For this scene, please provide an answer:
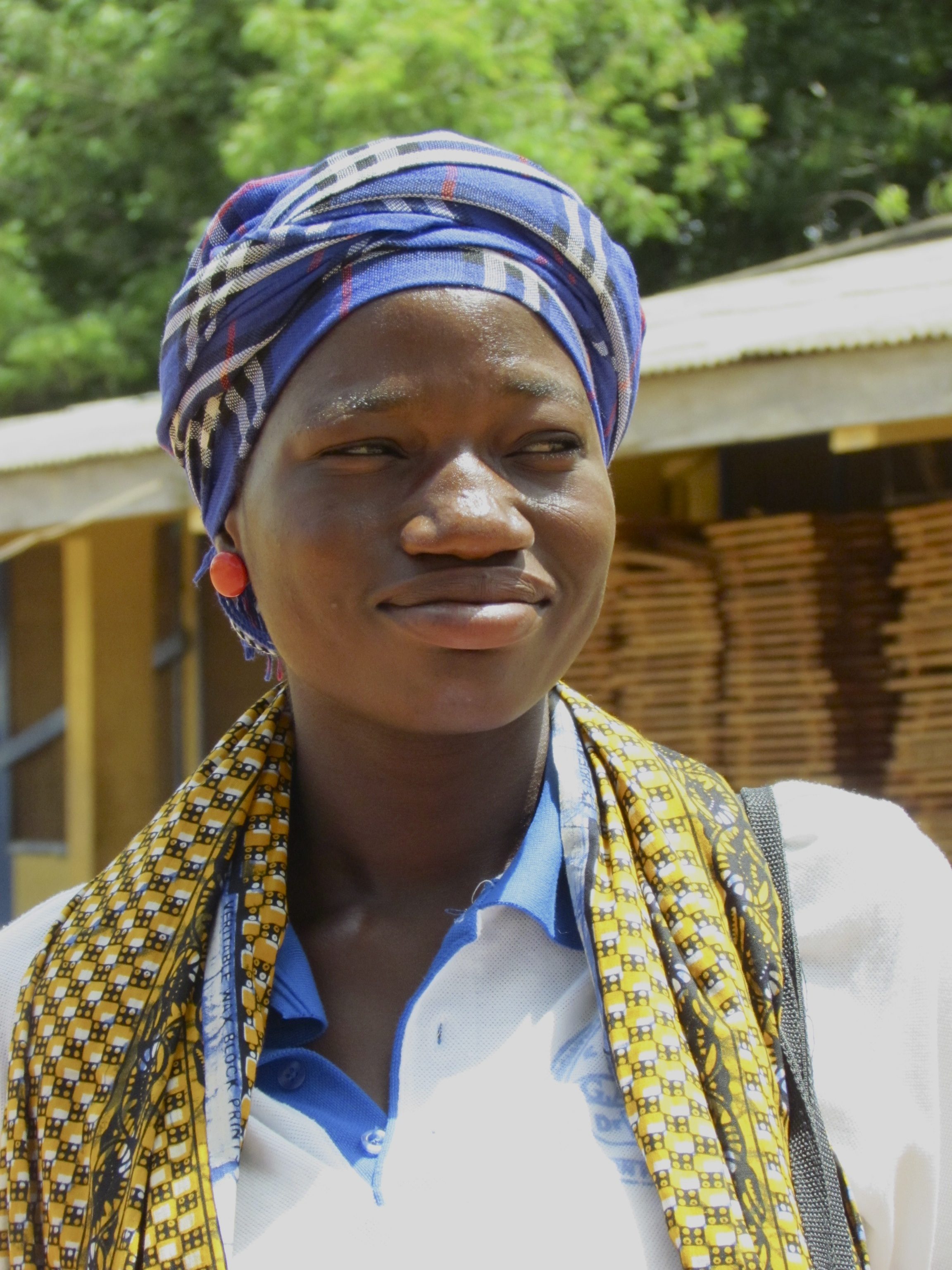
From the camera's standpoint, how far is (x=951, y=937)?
1.45m

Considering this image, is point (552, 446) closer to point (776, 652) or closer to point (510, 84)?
point (776, 652)

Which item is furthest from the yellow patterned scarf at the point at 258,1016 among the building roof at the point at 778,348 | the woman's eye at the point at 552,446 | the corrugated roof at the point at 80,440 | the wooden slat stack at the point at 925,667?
the corrugated roof at the point at 80,440

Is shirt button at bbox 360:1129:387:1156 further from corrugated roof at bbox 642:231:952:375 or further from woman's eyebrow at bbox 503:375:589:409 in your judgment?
corrugated roof at bbox 642:231:952:375

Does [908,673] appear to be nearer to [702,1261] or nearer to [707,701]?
[707,701]

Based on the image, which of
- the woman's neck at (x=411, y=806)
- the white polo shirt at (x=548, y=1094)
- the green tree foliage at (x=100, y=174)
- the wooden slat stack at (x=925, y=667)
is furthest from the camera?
the green tree foliage at (x=100, y=174)

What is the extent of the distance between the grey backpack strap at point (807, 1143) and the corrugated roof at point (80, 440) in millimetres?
4151

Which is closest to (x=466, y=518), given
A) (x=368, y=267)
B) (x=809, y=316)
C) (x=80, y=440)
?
(x=368, y=267)

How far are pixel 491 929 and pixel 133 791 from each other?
6.38 metres

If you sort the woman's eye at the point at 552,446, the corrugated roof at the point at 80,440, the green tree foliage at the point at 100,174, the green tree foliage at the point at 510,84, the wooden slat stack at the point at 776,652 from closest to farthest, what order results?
the woman's eye at the point at 552,446, the wooden slat stack at the point at 776,652, the corrugated roof at the point at 80,440, the green tree foliage at the point at 510,84, the green tree foliage at the point at 100,174

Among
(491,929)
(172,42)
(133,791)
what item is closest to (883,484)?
(133,791)

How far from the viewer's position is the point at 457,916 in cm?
153

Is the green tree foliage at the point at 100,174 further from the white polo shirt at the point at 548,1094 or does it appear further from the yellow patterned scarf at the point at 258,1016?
the white polo shirt at the point at 548,1094

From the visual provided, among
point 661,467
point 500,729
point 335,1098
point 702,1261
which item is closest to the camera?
point 702,1261

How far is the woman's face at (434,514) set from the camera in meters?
1.36
